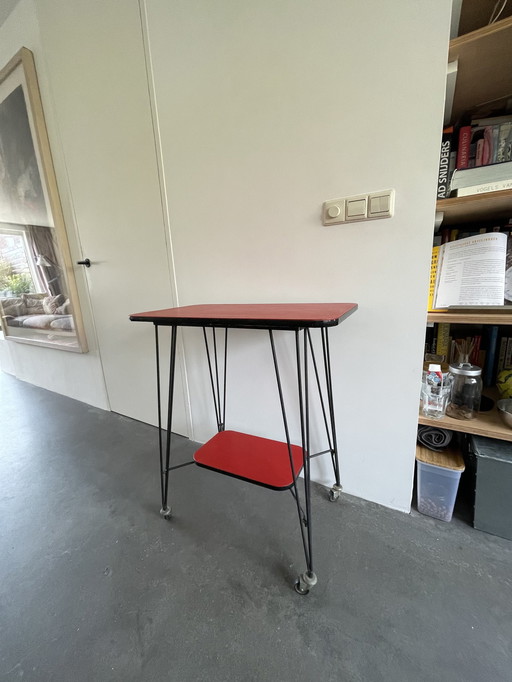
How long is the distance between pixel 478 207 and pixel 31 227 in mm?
2824

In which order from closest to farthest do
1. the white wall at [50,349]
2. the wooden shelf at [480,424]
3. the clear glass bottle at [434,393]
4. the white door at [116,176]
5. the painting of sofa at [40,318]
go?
the wooden shelf at [480,424] → the clear glass bottle at [434,393] → the white door at [116,176] → the white wall at [50,349] → the painting of sofa at [40,318]

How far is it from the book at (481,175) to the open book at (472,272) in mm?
166

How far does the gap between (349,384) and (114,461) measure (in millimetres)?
1398

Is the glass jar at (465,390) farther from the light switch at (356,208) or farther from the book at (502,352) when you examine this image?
the light switch at (356,208)

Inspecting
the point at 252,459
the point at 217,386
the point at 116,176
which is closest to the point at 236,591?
the point at 252,459

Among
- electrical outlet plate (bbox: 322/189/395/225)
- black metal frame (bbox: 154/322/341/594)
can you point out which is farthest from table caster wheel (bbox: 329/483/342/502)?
electrical outlet plate (bbox: 322/189/395/225)

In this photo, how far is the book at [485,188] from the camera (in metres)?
0.80

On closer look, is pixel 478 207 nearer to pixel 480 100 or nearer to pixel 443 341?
pixel 480 100

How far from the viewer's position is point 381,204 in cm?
90

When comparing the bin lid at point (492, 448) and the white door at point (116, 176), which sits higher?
the white door at point (116, 176)

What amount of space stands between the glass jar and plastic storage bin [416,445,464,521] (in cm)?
18

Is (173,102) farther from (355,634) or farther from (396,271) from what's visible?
(355,634)

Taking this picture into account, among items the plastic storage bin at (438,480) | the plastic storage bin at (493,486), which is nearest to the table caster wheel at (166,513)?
the plastic storage bin at (438,480)

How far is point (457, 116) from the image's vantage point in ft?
3.32
